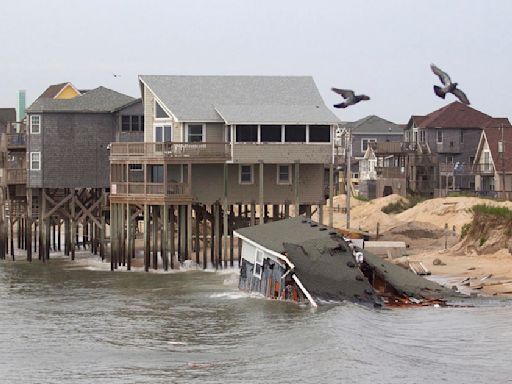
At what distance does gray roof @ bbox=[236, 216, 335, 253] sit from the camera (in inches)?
1731

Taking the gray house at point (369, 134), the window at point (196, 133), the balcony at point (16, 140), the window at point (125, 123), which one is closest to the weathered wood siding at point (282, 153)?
the window at point (196, 133)

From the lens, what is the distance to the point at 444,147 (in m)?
109

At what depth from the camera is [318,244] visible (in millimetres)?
42781

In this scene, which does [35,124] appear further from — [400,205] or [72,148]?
[400,205]

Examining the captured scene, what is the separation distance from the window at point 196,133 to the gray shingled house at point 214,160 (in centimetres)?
5

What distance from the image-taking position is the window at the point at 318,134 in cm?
5988

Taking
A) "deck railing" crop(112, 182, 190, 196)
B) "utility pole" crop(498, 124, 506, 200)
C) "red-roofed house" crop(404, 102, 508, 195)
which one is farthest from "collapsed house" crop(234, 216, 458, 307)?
"red-roofed house" crop(404, 102, 508, 195)

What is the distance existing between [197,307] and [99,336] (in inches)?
275

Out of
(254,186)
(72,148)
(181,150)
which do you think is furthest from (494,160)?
(181,150)

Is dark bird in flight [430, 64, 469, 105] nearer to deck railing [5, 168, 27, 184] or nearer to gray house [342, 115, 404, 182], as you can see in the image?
deck railing [5, 168, 27, 184]

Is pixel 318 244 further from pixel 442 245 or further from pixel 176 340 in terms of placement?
pixel 442 245

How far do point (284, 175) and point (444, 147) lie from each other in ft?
163

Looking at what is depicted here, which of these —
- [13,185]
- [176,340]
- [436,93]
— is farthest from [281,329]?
[13,185]

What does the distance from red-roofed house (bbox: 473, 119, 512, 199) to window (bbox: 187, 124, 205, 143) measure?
39.4m
